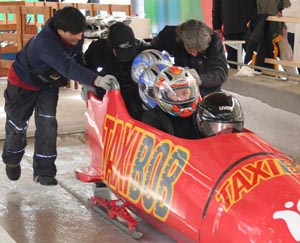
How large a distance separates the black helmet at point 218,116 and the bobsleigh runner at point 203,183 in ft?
0.28

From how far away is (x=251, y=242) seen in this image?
7.77 feet

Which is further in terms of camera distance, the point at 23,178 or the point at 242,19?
the point at 242,19

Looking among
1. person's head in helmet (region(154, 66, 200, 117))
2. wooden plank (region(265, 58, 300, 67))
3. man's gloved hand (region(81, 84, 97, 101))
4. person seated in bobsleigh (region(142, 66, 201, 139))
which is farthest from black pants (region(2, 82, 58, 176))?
wooden plank (region(265, 58, 300, 67))

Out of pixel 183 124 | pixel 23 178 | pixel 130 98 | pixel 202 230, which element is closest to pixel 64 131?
pixel 23 178

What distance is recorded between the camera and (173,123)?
3.23 m

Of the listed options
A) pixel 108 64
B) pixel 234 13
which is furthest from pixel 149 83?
pixel 234 13

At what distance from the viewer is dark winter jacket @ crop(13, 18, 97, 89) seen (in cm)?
366

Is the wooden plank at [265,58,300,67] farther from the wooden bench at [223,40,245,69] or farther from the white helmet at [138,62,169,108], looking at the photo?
the white helmet at [138,62,169,108]

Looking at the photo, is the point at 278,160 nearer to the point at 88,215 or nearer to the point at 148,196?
the point at 148,196

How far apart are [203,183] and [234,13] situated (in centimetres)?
468

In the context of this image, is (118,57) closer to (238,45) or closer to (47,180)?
(47,180)

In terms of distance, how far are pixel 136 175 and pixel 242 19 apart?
445 cm

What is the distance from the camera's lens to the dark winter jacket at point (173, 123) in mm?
3166

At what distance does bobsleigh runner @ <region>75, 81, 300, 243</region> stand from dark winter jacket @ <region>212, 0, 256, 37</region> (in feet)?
12.7
